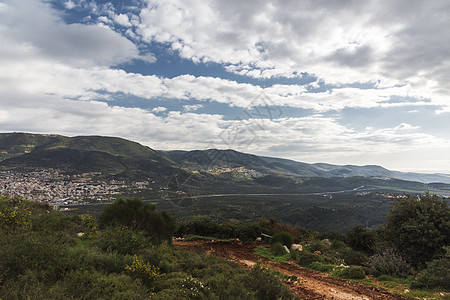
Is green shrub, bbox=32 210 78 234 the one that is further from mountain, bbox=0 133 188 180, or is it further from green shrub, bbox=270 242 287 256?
mountain, bbox=0 133 188 180

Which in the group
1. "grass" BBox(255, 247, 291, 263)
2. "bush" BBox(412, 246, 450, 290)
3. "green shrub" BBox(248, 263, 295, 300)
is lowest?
"grass" BBox(255, 247, 291, 263)

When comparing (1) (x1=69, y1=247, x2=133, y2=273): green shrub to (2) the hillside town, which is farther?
(2) the hillside town

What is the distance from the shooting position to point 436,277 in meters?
7.64

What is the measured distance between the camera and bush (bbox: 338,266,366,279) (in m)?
9.40

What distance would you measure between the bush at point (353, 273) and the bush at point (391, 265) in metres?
0.78

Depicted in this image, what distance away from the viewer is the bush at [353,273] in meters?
9.40

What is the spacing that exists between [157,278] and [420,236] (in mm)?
11713

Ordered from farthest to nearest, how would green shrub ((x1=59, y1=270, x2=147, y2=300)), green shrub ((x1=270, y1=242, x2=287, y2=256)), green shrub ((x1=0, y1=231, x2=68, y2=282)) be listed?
green shrub ((x1=270, y1=242, x2=287, y2=256)) → green shrub ((x1=0, y1=231, x2=68, y2=282)) → green shrub ((x1=59, y1=270, x2=147, y2=300))

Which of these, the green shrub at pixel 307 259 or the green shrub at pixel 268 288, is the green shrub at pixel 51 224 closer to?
the green shrub at pixel 268 288

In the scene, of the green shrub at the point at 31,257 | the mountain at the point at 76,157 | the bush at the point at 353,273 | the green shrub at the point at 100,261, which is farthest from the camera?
the mountain at the point at 76,157

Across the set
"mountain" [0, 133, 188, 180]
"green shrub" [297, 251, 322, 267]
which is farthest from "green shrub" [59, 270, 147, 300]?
"mountain" [0, 133, 188, 180]

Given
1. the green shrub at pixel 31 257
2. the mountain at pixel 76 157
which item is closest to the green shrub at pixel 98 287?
the green shrub at pixel 31 257

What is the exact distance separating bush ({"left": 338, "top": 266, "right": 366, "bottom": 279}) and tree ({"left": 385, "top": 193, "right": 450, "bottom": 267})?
8.53ft

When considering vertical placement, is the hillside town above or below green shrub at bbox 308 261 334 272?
below
